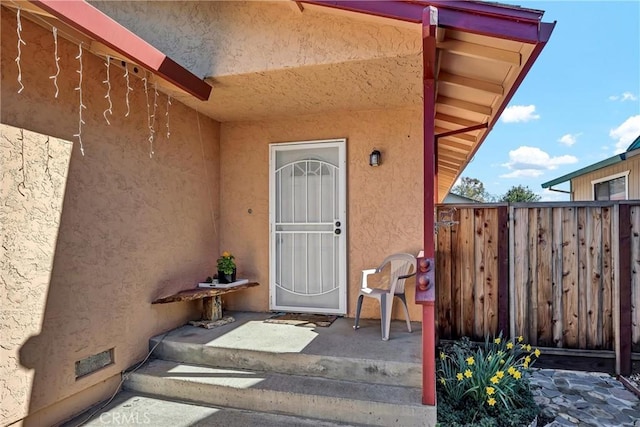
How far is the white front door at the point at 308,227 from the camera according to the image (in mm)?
5105

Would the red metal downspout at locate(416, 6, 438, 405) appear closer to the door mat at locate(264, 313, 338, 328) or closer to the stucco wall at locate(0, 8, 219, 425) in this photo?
the door mat at locate(264, 313, 338, 328)

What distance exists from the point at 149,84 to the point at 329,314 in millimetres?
3785

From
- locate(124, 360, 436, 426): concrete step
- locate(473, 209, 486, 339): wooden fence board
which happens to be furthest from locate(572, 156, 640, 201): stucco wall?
locate(124, 360, 436, 426): concrete step

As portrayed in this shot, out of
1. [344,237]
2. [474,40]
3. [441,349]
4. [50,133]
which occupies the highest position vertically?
[474,40]

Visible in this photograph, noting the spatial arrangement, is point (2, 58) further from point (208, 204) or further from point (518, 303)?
point (518, 303)

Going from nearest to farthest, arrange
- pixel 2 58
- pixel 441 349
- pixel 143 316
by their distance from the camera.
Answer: pixel 2 58 < pixel 143 316 < pixel 441 349

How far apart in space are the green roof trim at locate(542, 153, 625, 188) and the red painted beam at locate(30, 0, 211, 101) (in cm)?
841

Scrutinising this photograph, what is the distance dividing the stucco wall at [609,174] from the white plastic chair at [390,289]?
614 centimetres

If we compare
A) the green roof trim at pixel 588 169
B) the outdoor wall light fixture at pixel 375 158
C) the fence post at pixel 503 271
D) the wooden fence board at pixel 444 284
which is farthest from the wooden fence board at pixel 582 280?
the green roof trim at pixel 588 169

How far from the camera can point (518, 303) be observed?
14.7 feet

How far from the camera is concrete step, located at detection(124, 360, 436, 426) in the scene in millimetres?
2939

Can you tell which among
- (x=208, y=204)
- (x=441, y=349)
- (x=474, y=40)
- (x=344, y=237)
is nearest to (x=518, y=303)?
(x=441, y=349)

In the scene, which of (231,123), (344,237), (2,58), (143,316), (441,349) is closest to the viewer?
(2,58)

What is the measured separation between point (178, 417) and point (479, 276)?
374 cm
